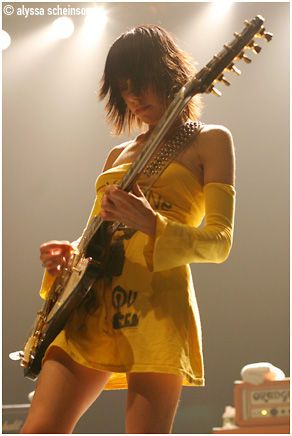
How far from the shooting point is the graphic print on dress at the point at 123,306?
1.34 metres

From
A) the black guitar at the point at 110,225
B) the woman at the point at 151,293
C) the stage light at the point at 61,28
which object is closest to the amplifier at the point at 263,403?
the woman at the point at 151,293

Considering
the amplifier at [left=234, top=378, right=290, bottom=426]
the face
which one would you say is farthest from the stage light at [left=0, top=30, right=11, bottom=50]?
the face

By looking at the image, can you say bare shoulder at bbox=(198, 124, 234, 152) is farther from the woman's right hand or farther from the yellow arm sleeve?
the woman's right hand

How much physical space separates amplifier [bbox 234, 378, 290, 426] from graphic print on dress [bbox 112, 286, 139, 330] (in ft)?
4.18

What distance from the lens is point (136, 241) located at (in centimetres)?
141

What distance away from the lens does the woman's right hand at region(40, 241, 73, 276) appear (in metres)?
1.58

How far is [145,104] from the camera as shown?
1532 mm

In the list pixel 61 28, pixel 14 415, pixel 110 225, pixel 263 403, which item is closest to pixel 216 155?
pixel 110 225

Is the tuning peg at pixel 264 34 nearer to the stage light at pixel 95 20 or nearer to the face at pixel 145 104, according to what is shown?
the face at pixel 145 104

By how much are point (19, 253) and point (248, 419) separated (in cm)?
198

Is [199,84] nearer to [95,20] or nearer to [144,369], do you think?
[144,369]

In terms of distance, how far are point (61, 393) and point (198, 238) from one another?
1.31 ft

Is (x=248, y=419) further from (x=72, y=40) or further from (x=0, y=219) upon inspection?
(x=72, y=40)

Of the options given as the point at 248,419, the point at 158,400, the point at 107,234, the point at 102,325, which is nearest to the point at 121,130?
the point at 107,234
